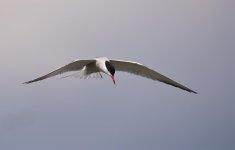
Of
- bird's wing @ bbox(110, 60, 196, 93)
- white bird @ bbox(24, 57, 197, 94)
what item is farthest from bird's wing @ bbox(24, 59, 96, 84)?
bird's wing @ bbox(110, 60, 196, 93)

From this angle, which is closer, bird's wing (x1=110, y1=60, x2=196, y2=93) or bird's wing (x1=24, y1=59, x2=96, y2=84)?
bird's wing (x1=24, y1=59, x2=96, y2=84)

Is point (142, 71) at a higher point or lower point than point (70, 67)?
lower

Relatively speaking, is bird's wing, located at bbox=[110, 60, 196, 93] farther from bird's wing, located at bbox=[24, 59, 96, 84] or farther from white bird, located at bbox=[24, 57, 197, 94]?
bird's wing, located at bbox=[24, 59, 96, 84]

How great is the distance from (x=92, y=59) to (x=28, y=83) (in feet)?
6.00

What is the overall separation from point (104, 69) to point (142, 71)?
7.29ft

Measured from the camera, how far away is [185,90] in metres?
14.6

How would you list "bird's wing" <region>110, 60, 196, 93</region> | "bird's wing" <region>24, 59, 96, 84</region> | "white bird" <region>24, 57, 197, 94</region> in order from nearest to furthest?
"white bird" <region>24, 57, 197, 94</region> < "bird's wing" <region>24, 59, 96, 84</region> < "bird's wing" <region>110, 60, 196, 93</region>

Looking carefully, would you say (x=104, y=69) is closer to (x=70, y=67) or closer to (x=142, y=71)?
(x=70, y=67)

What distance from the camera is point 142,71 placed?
48.4 feet

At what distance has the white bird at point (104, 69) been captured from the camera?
13.3 metres

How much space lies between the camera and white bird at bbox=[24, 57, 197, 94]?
13.3 metres

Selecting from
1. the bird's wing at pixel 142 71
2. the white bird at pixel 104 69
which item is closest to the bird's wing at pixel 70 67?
the white bird at pixel 104 69

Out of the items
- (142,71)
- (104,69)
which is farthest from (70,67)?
(142,71)

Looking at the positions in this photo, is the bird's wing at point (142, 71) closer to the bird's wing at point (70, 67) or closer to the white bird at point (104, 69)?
the white bird at point (104, 69)
